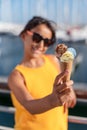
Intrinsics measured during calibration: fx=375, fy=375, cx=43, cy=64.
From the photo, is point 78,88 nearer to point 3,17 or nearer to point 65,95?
point 3,17

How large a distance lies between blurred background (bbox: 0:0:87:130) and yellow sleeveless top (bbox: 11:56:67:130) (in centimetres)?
351

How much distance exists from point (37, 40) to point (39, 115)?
0.98ft

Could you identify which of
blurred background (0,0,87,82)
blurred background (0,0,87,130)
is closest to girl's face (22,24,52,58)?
blurred background (0,0,87,130)

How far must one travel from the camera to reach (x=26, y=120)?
1.44 meters

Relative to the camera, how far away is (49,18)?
17.6ft

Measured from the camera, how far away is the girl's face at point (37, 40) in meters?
1.49

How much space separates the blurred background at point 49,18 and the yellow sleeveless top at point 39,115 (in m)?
3.51

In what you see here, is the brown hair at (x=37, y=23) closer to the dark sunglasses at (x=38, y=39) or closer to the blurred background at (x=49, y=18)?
the dark sunglasses at (x=38, y=39)

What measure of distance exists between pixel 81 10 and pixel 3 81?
205cm

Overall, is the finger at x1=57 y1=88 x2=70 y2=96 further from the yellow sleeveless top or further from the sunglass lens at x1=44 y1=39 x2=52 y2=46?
the sunglass lens at x1=44 y1=39 x2=52 y2=46

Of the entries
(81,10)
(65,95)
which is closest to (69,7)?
(81,10)

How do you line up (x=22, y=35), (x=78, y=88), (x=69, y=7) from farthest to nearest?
1. (x=69, y=7)
2. (x=78, y=88)
3. (x=22, y=35)

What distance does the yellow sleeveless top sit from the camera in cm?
141

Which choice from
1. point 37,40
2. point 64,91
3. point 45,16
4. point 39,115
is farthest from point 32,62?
point 45,16
